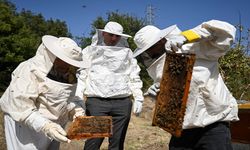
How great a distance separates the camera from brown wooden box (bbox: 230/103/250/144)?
4168mm

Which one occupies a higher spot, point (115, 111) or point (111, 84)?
point (111, 84)

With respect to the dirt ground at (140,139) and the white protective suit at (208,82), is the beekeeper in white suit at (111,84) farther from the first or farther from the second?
the dirt ground at (140,139)

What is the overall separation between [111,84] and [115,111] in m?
0.38

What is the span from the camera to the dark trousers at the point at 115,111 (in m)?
4.91

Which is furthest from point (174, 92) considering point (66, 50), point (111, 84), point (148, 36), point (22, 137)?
point (111, 84)

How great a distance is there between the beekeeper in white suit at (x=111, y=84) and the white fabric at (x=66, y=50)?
160cm

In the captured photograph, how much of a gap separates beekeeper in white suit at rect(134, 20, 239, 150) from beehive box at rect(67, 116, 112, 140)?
59 centimetres

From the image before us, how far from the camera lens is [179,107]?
2.87 metres

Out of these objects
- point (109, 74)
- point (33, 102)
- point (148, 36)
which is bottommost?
point (109, 74)

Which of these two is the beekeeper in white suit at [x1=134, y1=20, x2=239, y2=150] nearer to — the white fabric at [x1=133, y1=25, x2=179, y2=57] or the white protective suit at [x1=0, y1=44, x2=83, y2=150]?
the white fabric at [x1=133, y1=25, x2=179, y2=57]

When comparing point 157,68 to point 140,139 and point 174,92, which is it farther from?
point 140,139

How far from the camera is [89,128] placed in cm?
321

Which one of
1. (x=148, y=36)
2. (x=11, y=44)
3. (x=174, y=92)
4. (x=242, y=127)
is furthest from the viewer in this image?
(x=11, y=44)


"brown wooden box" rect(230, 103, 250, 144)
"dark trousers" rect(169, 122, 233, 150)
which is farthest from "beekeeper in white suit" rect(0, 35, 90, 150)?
"brown wooden box" rect(230, 103, 250, 144)
